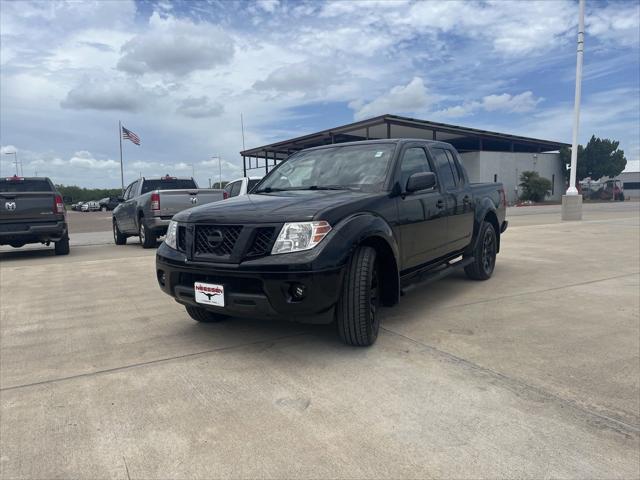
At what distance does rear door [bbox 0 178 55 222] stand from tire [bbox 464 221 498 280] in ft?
26.9

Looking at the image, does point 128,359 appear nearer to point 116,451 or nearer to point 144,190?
point 116,451

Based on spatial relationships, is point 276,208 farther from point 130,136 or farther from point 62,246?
point 130,136

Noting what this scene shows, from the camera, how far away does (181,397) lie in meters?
2.95

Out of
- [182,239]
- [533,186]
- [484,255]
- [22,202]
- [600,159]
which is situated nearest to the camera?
[182,239]

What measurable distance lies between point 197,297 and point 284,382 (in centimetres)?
95

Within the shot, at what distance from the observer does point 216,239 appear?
3.51 m

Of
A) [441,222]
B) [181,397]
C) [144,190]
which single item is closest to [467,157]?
[144,190]

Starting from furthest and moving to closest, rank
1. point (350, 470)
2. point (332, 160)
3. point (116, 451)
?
point (332, 160) < point (116, 451) < point (350, 470)

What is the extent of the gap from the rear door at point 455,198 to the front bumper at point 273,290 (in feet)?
7.83

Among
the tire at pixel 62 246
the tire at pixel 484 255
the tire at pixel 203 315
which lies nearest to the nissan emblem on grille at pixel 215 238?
the tire at pixel 203 315

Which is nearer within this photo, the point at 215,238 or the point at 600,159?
the point at 215,238

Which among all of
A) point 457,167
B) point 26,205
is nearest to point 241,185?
point 26,205

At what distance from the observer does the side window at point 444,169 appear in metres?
5.37

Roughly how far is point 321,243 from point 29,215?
27.7ft
